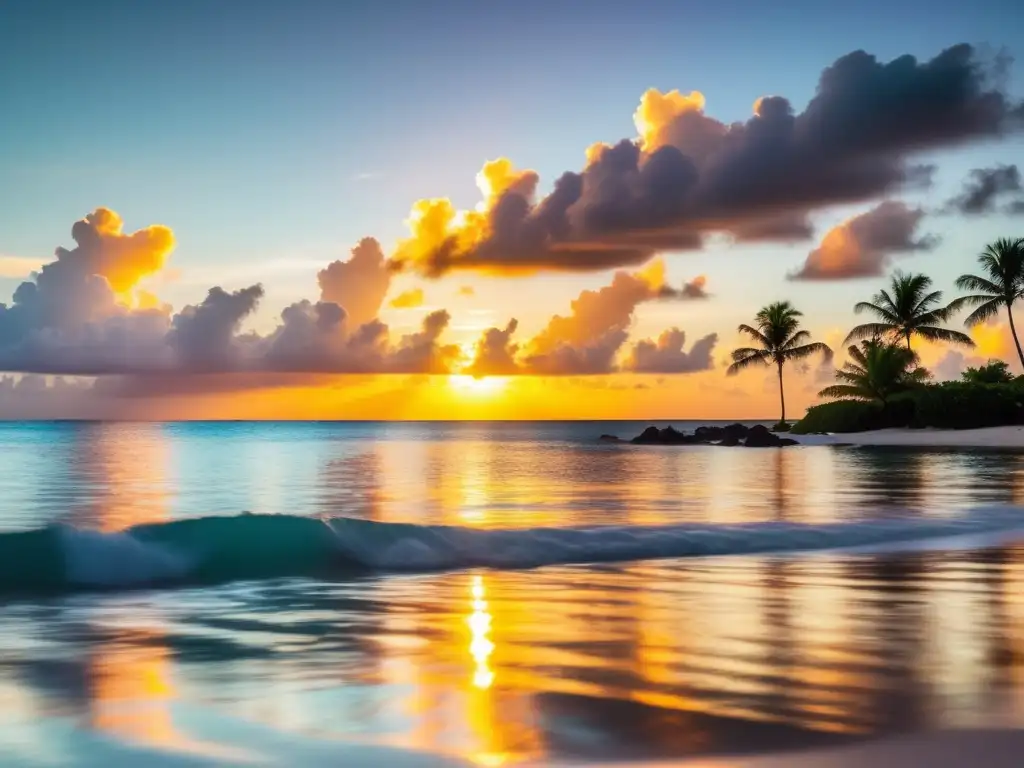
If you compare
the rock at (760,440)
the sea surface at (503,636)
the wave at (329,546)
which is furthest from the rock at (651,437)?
the wave at (329,546)

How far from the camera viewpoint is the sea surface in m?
4.63

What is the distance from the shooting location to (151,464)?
133 ft

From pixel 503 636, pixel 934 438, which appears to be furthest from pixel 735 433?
pixel 503 636

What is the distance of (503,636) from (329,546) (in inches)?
225

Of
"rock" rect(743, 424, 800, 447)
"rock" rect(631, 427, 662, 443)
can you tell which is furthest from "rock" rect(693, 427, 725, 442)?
"rock" rect(743, 424, 800, 447)

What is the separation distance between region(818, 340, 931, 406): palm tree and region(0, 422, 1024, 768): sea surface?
4610 cm

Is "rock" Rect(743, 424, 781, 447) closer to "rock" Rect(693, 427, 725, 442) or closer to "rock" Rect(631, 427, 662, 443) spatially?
"rock" Rect(693, 427, 725, 442)

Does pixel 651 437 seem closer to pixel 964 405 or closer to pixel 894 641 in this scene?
pixel 964 405

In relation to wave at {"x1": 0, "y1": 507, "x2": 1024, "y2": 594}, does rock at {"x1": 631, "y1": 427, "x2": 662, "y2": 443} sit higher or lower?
lower

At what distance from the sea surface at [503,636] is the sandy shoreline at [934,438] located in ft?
136

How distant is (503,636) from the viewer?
22.9 ft

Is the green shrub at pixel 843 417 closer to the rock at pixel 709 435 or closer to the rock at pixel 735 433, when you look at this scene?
the rock at pixel 735 433

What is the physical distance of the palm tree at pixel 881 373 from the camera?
60.9 m

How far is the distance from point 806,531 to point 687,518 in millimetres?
2890
